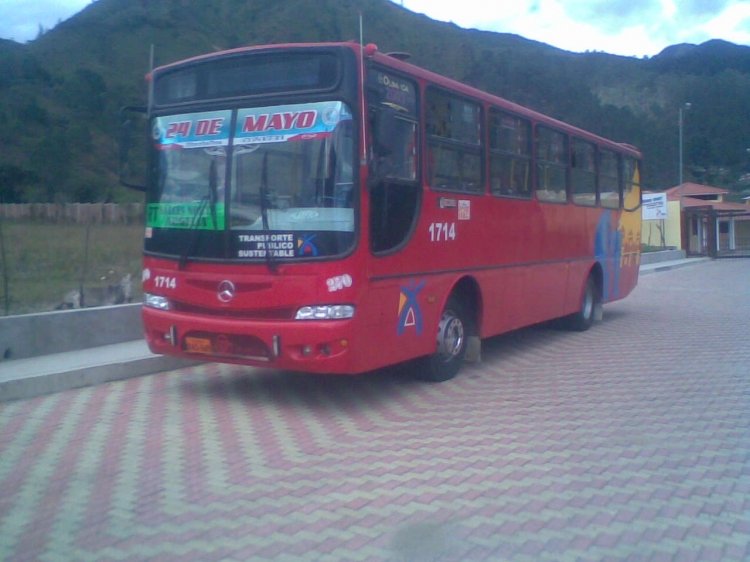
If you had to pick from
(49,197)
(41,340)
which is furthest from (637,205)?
(49,197)

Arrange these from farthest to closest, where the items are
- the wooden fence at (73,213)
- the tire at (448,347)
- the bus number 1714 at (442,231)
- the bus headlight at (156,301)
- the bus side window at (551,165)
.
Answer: the wooden fence at (73,213), the bus side window at (551,165), the tire at (448,347), the bus number 1714 at (442,231), the bus headlight at (156,301)

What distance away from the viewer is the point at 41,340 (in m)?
10.3

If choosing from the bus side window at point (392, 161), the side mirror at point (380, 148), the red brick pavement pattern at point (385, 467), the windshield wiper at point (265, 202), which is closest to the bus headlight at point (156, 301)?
the red brick pavement pattern at point (385, 467)

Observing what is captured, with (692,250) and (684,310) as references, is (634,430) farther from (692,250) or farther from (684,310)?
(692,250)

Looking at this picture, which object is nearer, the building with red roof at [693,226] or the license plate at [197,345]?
the license plate at [197,345]

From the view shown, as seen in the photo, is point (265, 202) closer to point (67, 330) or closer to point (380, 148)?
point (380, 148)

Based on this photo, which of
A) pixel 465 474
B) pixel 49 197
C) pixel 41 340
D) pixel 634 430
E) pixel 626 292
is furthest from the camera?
pixel 49 197

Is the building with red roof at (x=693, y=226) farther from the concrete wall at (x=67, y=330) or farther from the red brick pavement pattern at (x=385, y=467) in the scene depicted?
the red brick pavement pattern at (x=385, y=467)

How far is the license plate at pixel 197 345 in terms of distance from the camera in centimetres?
839

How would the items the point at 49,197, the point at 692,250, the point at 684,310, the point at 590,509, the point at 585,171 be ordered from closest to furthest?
the point at 590,509 < the point at 585,171 < the point at 684,310 < the point at 49,197 < the point at 692,250

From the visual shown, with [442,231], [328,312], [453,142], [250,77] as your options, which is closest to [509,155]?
[453,142]

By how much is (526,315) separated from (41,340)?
6.14 m

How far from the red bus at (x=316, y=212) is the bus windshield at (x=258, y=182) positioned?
0.04ft

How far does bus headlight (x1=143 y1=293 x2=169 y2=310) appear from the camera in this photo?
876 cm
